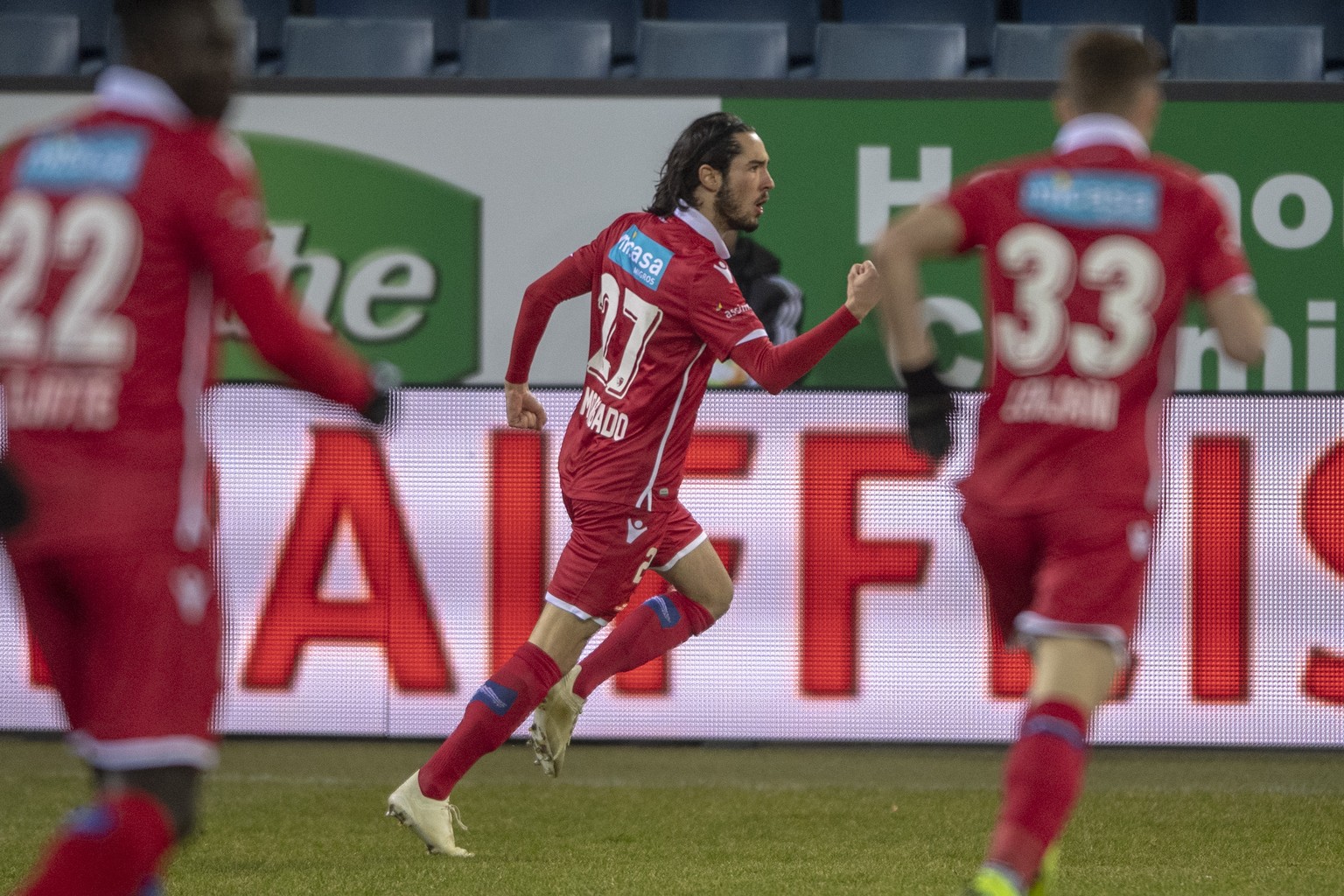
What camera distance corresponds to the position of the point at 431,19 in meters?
9.09

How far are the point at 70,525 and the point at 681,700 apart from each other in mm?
3976

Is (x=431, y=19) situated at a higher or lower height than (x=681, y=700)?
higher

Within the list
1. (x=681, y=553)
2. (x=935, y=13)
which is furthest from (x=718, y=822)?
(x=935, y=13)

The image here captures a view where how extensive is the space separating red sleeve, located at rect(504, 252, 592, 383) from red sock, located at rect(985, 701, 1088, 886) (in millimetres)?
2252

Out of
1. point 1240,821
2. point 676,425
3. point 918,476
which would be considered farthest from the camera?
point 918,476

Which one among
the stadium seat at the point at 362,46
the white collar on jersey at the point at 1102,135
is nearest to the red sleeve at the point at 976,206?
the white collar on jersey at the point at 1102,135

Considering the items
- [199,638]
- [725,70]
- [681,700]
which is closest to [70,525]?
[199,638]

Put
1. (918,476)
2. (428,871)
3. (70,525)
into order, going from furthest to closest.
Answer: (918,476) → (428,871) → (70,525)

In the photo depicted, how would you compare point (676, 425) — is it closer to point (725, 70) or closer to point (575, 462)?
point (575, 462)

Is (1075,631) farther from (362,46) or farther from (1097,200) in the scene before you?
(362,46)

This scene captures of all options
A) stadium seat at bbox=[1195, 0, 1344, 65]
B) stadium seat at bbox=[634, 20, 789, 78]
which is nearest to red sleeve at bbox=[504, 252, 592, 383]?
stadium seat at bbox=[634, 20, 789, 78]

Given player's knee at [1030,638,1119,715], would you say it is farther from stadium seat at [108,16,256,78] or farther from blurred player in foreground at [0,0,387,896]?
stadium seat at [108,16,256,78]

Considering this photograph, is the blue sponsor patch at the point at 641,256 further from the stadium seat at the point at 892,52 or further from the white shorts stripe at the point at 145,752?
the stadium seat at the point at 892,52

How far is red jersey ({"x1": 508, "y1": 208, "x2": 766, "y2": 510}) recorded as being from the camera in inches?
184
